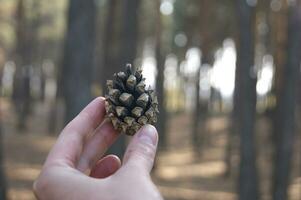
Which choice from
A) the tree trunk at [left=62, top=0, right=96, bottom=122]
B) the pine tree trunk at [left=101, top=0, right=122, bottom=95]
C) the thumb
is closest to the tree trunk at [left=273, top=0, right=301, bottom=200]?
the pine tree trunk at [left=101, top=0, right=122, bottom=95]

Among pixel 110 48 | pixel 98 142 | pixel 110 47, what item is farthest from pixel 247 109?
pixel 98 142

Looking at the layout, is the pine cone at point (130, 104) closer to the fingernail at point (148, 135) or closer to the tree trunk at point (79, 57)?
the fingernail at point (148, 135)

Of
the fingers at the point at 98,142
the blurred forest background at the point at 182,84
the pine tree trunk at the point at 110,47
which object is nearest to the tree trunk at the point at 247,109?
the blurred forest background at the point at 182,84

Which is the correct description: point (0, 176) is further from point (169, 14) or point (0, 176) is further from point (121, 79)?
point (169, 14)

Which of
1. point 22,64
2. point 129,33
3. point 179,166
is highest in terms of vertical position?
point 129,33

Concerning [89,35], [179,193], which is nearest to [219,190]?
[179,193]

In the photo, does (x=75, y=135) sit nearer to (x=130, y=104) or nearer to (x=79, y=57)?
(x=130, y=104)
